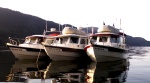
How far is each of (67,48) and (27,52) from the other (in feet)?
24.4

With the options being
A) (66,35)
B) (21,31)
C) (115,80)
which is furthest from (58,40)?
(21,31)

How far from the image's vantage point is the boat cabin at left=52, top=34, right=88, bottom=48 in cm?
3922

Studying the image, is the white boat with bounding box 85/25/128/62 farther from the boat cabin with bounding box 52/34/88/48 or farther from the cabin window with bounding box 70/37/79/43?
the cabin window with bounding box 70/37/79/43

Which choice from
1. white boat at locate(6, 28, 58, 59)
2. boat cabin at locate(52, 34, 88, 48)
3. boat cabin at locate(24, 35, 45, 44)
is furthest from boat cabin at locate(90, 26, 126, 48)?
boat cabin at locate(24, 35, 45, 44)

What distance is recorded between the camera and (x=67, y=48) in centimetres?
3788

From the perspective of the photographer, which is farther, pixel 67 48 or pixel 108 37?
pixel 108 37

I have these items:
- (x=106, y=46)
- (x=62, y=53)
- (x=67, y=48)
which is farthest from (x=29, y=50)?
(x=106, y=46)

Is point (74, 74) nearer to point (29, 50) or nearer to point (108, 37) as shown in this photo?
point (108, 37)

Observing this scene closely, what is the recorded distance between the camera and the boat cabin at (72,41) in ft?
129

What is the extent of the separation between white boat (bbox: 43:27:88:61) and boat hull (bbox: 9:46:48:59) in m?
3.45

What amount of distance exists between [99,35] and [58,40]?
642 centimetres

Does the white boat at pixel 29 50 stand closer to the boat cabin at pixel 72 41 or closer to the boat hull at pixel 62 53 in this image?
the boat cabin at pixel 72 41

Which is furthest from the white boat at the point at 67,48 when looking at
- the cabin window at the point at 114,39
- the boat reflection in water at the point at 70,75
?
the cabin window at the point at 114,39

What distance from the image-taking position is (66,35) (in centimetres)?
3975
